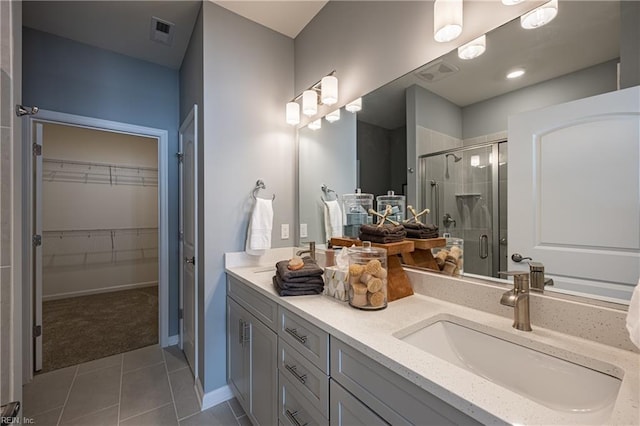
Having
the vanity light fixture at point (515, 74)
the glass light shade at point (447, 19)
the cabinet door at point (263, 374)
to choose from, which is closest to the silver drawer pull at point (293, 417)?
the cabinet door at point (263, 374)

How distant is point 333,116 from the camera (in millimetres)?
1861

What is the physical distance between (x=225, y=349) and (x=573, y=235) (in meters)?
1.99

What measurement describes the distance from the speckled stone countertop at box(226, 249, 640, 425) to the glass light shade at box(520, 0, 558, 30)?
3.44 ft

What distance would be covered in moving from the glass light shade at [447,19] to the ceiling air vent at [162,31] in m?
1.96

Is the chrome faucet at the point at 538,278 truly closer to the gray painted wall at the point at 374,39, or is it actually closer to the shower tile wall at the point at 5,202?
the gray painted wall at the point at 374,39

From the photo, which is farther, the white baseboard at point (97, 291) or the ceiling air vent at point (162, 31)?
the white baseboard at point (97, 291)

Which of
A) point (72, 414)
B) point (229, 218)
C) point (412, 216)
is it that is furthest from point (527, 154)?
point (72, 414)

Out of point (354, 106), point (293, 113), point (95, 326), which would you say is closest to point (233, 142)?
point (293, 113)

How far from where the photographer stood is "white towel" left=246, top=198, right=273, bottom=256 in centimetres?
185

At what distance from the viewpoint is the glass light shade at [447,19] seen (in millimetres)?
1084

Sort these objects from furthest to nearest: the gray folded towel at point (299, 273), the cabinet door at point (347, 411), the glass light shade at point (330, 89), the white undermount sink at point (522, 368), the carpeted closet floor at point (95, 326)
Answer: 1. the carpeted closet floor at point (95, 326)
2. the glass light shade at point (330, 89)
3. the gray folded towel at point (299, 273)
4. the cabinet door at point (347, 411)
5. the white undermount sink at point (522, 368)

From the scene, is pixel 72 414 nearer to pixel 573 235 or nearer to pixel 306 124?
pixel 306 124

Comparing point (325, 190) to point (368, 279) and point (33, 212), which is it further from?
point (33, 212)

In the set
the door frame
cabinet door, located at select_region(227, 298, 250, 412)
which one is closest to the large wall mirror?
cabinet door, located at select_region(227, 298, 250, 412)
